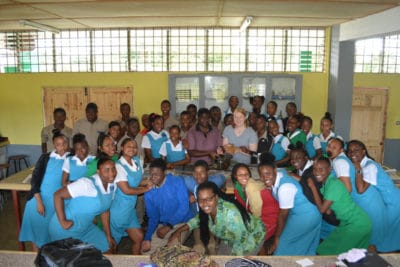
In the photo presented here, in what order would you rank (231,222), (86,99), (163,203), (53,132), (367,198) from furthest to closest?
(86,99) < (53,132) < (163,203) < (367,198) < (231,222)

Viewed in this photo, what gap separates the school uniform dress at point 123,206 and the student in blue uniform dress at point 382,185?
237cm

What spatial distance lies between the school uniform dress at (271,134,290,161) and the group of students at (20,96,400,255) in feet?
3.64

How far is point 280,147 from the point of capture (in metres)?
5.38

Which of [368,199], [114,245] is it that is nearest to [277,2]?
[368,199]

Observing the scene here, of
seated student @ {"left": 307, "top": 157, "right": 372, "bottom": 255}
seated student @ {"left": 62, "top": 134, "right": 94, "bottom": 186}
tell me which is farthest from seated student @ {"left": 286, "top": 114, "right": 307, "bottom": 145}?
seated student @ {"left": 62, "top": 134, "right": 94, "bottom": 186}

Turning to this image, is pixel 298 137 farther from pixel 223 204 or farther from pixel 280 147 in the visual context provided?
pixel 223 204

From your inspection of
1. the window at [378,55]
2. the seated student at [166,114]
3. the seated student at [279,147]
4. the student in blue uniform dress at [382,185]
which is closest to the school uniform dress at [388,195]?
the student in blue uniform dress at [382,185]

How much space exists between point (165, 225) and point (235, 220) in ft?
3.83

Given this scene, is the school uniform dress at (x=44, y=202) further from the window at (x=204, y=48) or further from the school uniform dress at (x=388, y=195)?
the window at (x=204, y=48)

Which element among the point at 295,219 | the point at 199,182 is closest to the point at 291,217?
the point at 295,219

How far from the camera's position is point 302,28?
8562 mm

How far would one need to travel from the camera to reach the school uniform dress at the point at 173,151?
538 cm

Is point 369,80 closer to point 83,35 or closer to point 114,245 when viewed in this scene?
point 83,35

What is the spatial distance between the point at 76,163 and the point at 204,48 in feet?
17.0
